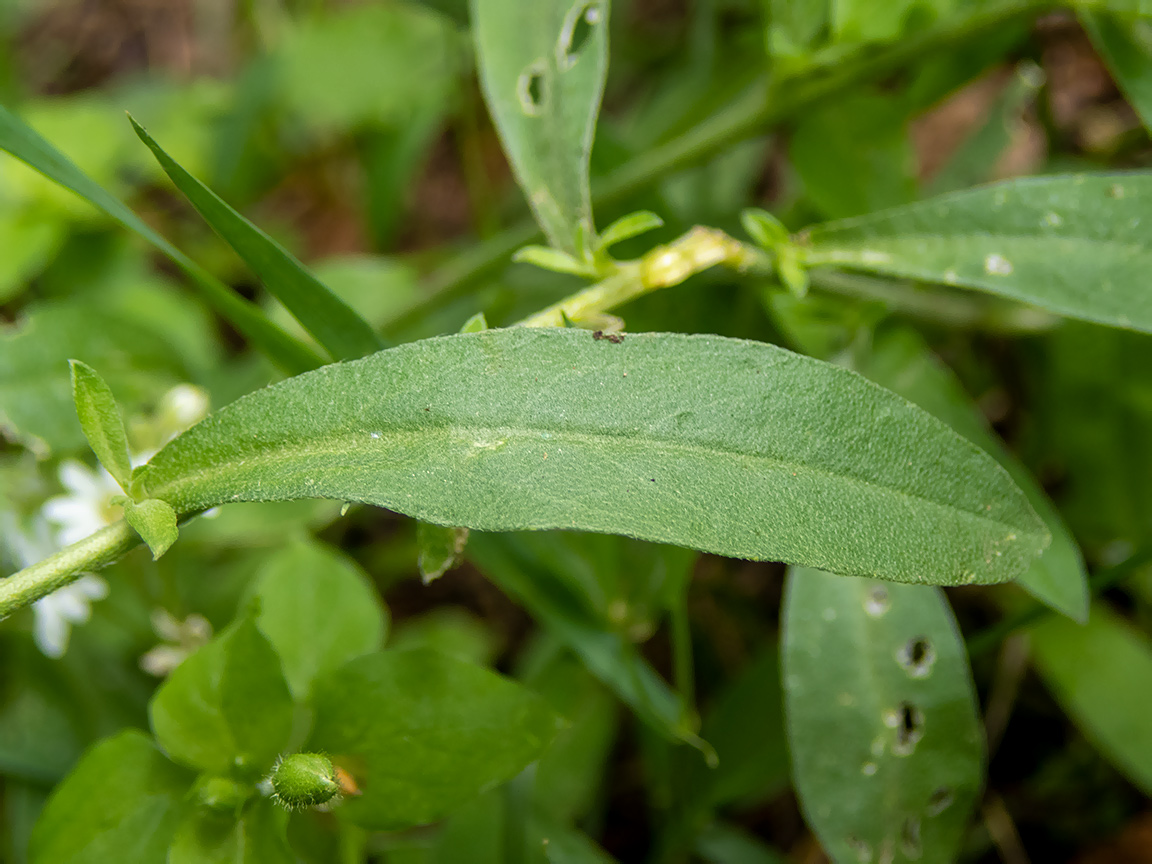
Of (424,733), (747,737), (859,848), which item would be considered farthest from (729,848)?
(424,733)

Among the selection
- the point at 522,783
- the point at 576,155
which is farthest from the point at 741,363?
the point at 522,783

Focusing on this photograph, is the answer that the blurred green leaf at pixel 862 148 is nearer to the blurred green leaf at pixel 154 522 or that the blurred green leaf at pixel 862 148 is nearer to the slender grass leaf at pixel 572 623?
the slender grass leaf at pixel 572 623

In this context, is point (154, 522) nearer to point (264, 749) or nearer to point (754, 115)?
point (264, 749)

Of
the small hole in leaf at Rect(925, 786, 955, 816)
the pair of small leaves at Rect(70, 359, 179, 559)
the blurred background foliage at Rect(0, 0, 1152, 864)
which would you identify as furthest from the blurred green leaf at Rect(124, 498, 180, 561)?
the small hole in leaf at Rect(925, 786, 955, 816)

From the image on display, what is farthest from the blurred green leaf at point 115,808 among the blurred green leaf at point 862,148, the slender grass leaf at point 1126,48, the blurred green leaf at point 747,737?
the slender grass leaf at point 1126,48

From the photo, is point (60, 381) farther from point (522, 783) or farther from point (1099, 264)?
point (1099, 264)

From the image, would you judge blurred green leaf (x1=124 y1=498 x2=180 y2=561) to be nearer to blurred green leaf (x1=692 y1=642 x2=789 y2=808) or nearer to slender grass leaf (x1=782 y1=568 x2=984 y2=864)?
slender grass leaf (x1=782 y1=568 x2=984 y2=864)
